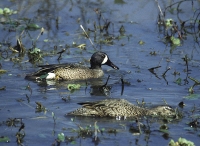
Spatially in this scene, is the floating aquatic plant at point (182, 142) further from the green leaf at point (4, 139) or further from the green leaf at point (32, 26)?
the green leaf at point (32, 26)

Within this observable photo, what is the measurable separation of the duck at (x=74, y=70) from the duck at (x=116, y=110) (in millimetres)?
2265

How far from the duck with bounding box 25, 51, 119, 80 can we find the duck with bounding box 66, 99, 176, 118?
2265mm

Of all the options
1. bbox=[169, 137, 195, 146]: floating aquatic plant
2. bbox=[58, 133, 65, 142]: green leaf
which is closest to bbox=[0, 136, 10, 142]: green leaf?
bbox=[58, 133, 65, 142]: green leaf

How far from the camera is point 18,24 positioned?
1420 cm

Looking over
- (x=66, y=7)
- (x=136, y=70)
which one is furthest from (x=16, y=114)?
(x=66, y=7)

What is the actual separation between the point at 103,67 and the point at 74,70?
1.30 m

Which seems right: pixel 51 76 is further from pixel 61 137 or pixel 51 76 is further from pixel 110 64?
pixel 61 137

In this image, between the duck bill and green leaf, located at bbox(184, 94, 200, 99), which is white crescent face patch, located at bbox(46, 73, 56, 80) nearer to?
the duck bill

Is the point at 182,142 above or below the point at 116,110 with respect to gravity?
below

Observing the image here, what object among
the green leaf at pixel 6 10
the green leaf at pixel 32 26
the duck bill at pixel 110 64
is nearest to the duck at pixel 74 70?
the duck bill at pixel 110 64

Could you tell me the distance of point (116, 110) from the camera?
9.03m

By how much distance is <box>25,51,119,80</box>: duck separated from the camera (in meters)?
11.3

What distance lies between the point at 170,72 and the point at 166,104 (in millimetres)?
2287

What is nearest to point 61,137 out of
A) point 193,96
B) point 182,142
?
point 182,142
